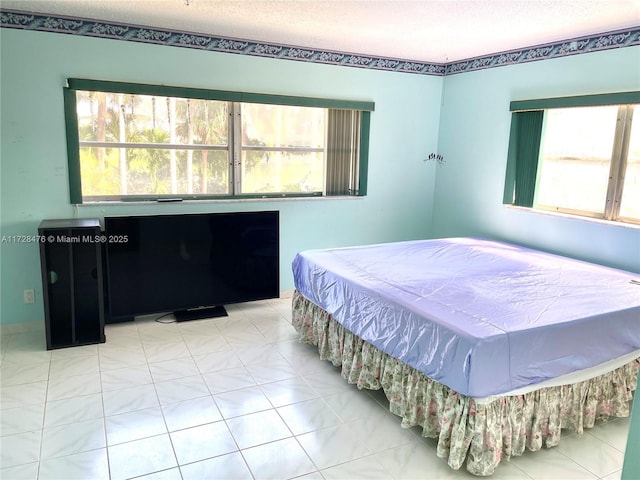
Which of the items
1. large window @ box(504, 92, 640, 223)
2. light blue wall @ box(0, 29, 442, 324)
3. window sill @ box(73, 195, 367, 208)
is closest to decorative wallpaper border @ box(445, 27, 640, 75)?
large window @ box(504, 92, 640, 223)

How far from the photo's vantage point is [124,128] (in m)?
3.78

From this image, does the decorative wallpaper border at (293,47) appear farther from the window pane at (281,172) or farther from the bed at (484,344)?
the bed at (484,344)

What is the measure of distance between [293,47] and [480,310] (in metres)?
Answer: 2.83

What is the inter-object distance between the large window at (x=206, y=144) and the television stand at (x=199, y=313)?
3.15 feet

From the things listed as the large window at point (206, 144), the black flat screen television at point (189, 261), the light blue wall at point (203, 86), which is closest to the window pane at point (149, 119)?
the large window at point (206, 144)

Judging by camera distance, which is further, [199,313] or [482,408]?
[199,313]

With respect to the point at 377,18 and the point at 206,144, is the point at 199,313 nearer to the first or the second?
the point at 206,144

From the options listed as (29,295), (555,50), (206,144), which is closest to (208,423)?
(29,295)

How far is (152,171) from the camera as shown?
12.8 ft

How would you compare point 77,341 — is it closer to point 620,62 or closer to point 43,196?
point 43,196

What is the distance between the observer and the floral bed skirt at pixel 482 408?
216 centimetres

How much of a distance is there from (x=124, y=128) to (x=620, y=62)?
12.0 ft

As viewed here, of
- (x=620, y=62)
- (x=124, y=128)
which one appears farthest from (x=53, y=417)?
(x=620, y=62)

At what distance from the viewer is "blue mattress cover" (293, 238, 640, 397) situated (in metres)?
2.13
